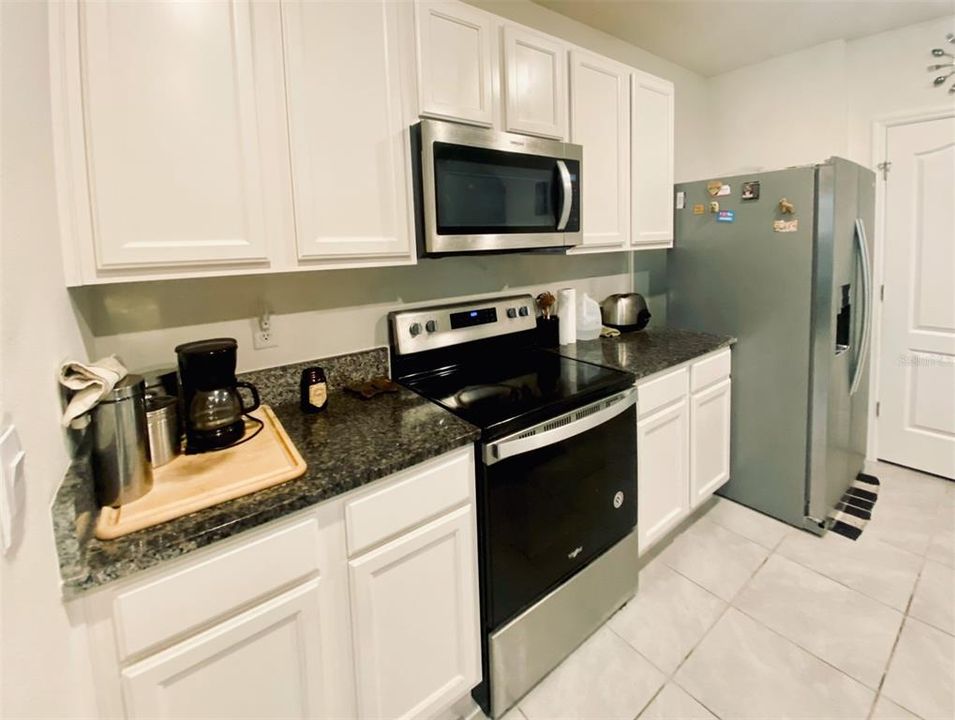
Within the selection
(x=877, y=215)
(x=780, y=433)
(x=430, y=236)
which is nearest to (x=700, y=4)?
(x=877, y=215)

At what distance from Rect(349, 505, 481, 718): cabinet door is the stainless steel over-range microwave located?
88cm

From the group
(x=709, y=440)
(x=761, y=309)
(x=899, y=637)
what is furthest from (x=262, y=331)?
(x=899, y=637)

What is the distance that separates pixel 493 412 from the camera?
144 cm

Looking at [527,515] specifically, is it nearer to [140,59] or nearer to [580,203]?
[580,203]

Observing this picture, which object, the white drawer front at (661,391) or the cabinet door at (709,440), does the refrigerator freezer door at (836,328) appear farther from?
the white drawer front at (661,391)

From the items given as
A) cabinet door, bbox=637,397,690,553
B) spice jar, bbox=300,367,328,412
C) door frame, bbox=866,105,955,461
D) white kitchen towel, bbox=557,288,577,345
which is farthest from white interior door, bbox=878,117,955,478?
spice jar, bbox=300,367,328,412

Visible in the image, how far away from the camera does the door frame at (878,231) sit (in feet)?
8.76

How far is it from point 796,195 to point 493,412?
5.95ft

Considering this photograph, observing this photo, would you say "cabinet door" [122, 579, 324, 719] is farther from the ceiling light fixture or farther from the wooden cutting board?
the ceiling light fixture

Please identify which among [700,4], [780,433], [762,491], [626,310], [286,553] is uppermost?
Result: [700,4]

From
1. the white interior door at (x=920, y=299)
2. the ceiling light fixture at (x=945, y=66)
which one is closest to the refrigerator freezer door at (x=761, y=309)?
the white interior door at (x=920, y=299)

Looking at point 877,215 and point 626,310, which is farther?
point 877,215

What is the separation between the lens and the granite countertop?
1975mm

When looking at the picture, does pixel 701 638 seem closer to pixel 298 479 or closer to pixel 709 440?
pixel 709 440
